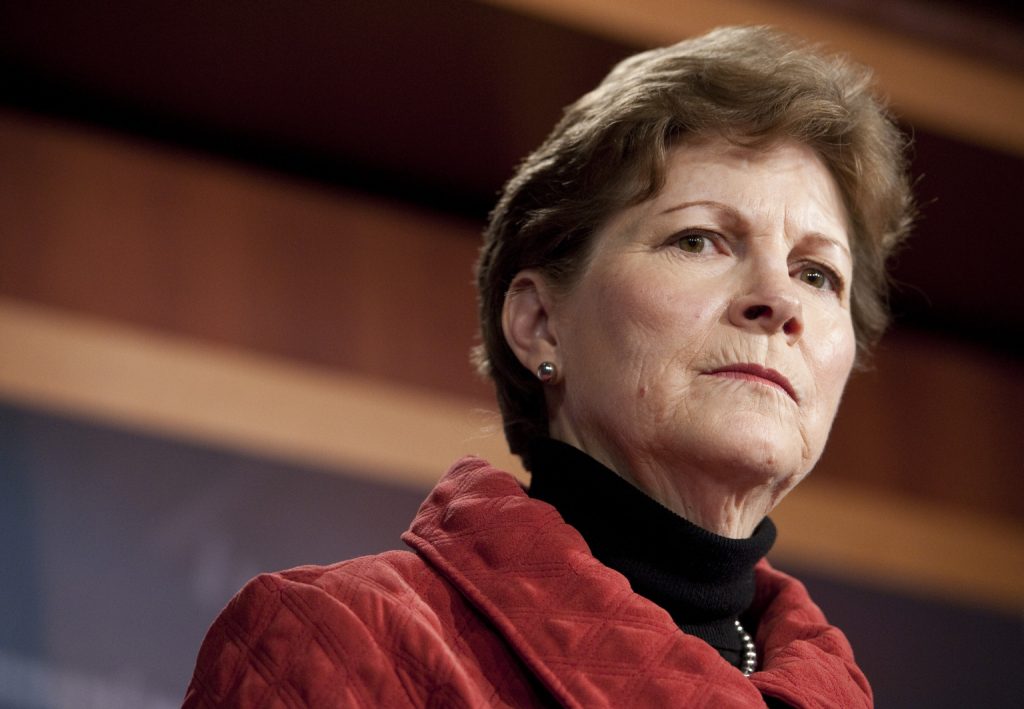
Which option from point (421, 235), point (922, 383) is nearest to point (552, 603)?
point (421, 235)

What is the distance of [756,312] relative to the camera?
4.39 ft

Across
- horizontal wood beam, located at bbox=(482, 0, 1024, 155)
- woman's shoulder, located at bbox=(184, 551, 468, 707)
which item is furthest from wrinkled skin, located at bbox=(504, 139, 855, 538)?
horizontal wood beam, located at bbox=(482, 0, 1024, 155)

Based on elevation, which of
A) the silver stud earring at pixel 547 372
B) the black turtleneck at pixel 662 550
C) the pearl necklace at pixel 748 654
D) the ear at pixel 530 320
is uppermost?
the ear at pixel 530 320

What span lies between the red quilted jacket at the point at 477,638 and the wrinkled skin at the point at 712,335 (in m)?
0.14

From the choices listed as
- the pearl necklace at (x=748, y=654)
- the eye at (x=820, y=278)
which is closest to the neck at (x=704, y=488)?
the pearl necklace at (x=748, y=654)

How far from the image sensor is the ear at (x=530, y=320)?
148cm

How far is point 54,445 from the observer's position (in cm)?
264

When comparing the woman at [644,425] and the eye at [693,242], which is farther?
the eye at [693,242]

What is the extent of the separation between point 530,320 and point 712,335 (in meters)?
0.25

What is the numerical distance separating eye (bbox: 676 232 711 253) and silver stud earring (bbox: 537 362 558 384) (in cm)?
19

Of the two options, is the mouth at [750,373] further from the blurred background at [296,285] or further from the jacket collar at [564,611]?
the blurred background at [296,285]

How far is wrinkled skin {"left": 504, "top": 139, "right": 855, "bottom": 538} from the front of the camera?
1.32 metres

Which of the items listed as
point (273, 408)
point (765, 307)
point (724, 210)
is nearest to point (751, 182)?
point (724, 210)

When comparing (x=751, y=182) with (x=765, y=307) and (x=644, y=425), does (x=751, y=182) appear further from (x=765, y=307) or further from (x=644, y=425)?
(x=644, y=425)
